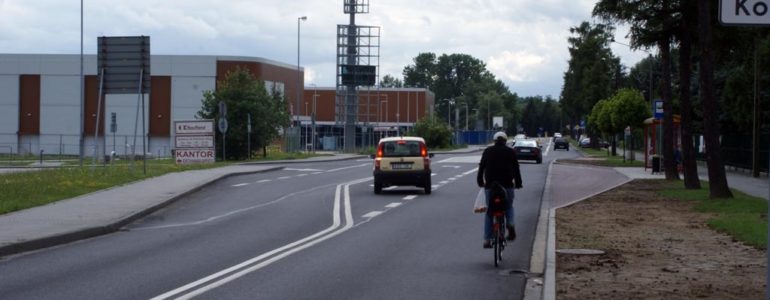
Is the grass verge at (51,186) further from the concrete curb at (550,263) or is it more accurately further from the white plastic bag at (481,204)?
the white plastic bag at (481,204)

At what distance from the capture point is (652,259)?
518 inches

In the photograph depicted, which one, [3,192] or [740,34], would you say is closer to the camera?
[3,192]

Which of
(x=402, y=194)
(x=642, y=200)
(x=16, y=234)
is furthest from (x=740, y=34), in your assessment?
(x=16, y=234)

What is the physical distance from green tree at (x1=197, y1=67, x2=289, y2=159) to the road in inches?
1454

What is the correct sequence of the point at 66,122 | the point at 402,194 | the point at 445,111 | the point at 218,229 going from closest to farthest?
the point at 218,229 → the point at 402,194 → the point at 66,122 → the point at 445,111

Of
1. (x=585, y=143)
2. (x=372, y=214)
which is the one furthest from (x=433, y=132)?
(x=372, y=214)

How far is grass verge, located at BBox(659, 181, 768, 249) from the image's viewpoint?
15.6 m

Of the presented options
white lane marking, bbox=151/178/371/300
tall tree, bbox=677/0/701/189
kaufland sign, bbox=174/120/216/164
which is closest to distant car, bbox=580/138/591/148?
kaufland sign, bbox=174/120/216/164

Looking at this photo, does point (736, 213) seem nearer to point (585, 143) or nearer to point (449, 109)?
point (585, 143)

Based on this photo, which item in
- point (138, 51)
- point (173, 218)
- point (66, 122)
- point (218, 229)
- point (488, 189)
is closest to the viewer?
point (488, 189)

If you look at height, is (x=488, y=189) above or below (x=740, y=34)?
below

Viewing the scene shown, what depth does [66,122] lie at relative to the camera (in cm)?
9112

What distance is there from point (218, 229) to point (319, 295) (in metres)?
8.21

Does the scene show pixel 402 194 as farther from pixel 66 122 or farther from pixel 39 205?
pixel 66 122
